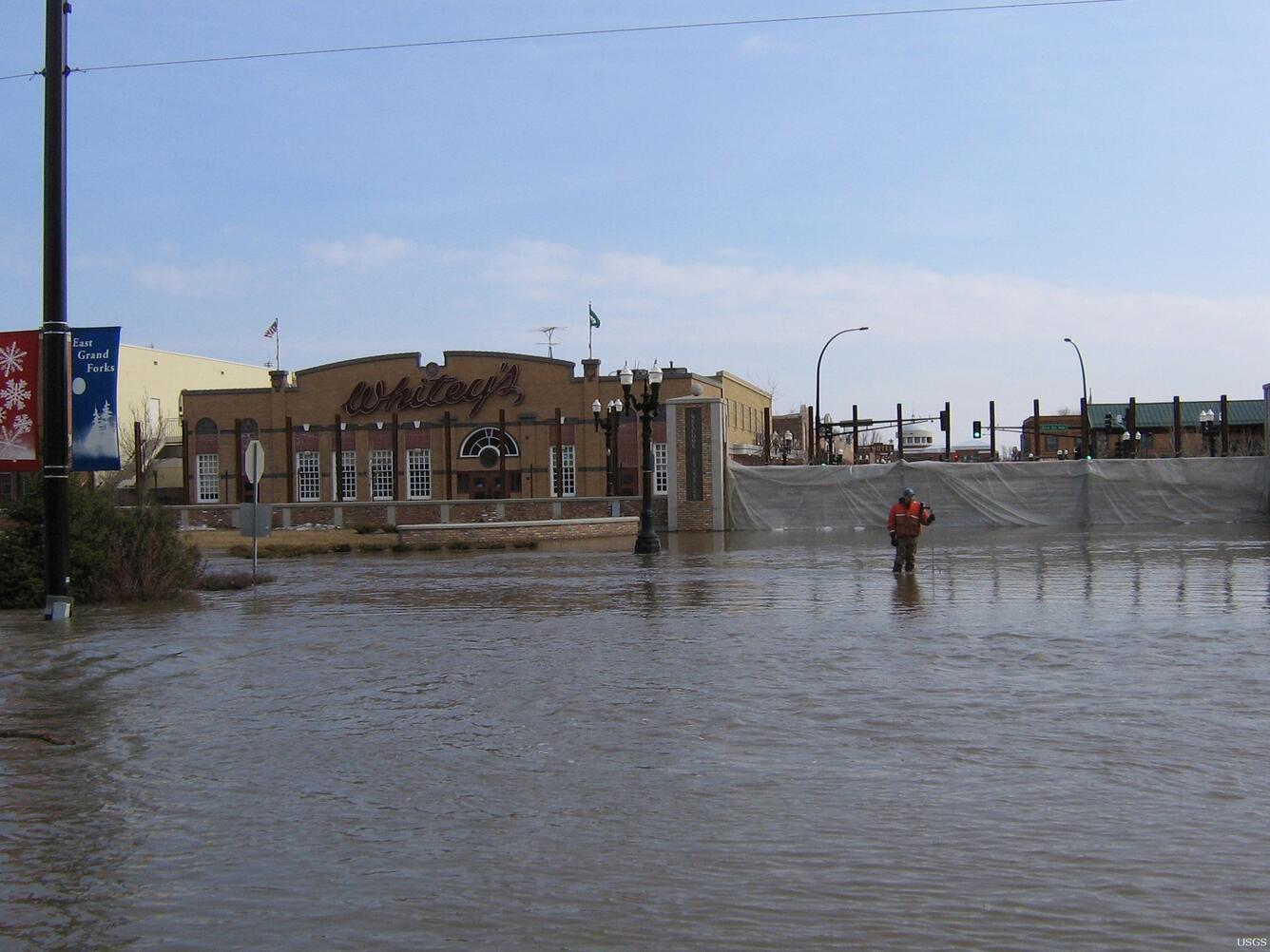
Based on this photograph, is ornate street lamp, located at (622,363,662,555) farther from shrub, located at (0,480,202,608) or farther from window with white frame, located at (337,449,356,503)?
window with white frame, located at (337,449,356,503)

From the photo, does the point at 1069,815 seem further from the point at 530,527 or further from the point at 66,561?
the point at 530,527

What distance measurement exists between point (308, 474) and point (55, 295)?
5490cm

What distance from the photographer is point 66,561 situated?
1534cm

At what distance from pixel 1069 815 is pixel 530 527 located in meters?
32.1

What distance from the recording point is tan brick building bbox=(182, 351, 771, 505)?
65.5 m

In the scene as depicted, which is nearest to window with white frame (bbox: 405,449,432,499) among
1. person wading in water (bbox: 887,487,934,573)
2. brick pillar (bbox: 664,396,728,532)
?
brick pillar (bbox: 664,396,728,532)

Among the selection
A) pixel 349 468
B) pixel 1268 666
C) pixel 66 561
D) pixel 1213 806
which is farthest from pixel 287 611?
pixel 349 468

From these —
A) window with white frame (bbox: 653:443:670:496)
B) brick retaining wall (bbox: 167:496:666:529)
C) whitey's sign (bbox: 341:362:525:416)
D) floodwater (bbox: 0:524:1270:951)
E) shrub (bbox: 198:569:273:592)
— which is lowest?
floodwater (bbox: 0:524:1270:951)

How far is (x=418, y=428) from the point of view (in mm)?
67250

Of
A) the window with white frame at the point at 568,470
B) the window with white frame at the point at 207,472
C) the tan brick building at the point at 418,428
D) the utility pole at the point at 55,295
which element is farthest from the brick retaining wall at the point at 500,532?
the window with white frame at the point at 207,472

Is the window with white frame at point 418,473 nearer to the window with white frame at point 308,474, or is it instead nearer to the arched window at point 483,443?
the arched window at point 483,443

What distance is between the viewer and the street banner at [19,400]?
1581 cm

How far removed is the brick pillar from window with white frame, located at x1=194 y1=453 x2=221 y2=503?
35862mm

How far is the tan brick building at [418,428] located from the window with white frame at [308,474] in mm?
72
